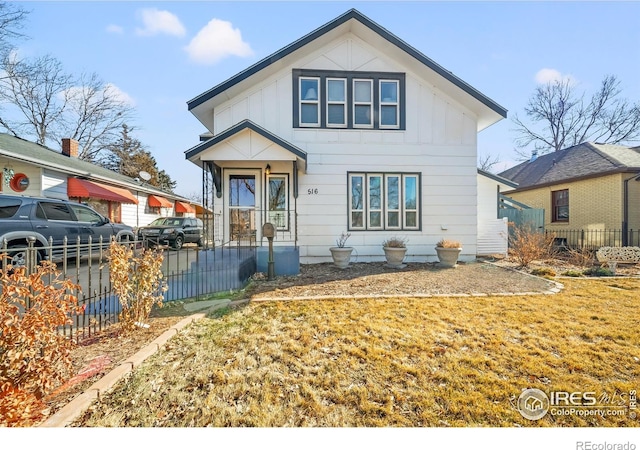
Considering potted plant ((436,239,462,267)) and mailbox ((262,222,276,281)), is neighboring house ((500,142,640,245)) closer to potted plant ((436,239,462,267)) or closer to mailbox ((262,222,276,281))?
potted plant ((436,239,462,267))

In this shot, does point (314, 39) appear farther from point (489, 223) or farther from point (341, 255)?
point (489, 223)

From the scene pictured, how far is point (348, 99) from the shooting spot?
31.2 ft

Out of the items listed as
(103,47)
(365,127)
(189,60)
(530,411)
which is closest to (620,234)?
(365,127)

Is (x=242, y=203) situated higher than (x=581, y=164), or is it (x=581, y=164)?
(x=581, y=164)

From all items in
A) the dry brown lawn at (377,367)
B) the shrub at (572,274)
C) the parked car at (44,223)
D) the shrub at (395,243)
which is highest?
the parked car at (44,223)

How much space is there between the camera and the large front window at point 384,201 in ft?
31.6

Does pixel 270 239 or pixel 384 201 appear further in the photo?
pixel 384 201

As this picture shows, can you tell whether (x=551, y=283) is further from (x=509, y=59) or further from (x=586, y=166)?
(x=586, y=166)

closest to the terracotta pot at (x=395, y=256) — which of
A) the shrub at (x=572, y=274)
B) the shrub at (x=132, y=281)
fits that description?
the shrub at (x=572, y=274)

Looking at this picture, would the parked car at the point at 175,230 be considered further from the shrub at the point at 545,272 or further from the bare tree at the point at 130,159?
the bare tree at the point at 130,159

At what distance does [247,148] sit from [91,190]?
9459 millimetres

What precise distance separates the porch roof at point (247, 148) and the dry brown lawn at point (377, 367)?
468 centimetres

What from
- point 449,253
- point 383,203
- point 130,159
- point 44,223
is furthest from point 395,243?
point 130,159

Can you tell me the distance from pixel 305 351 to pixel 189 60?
10120 mm
